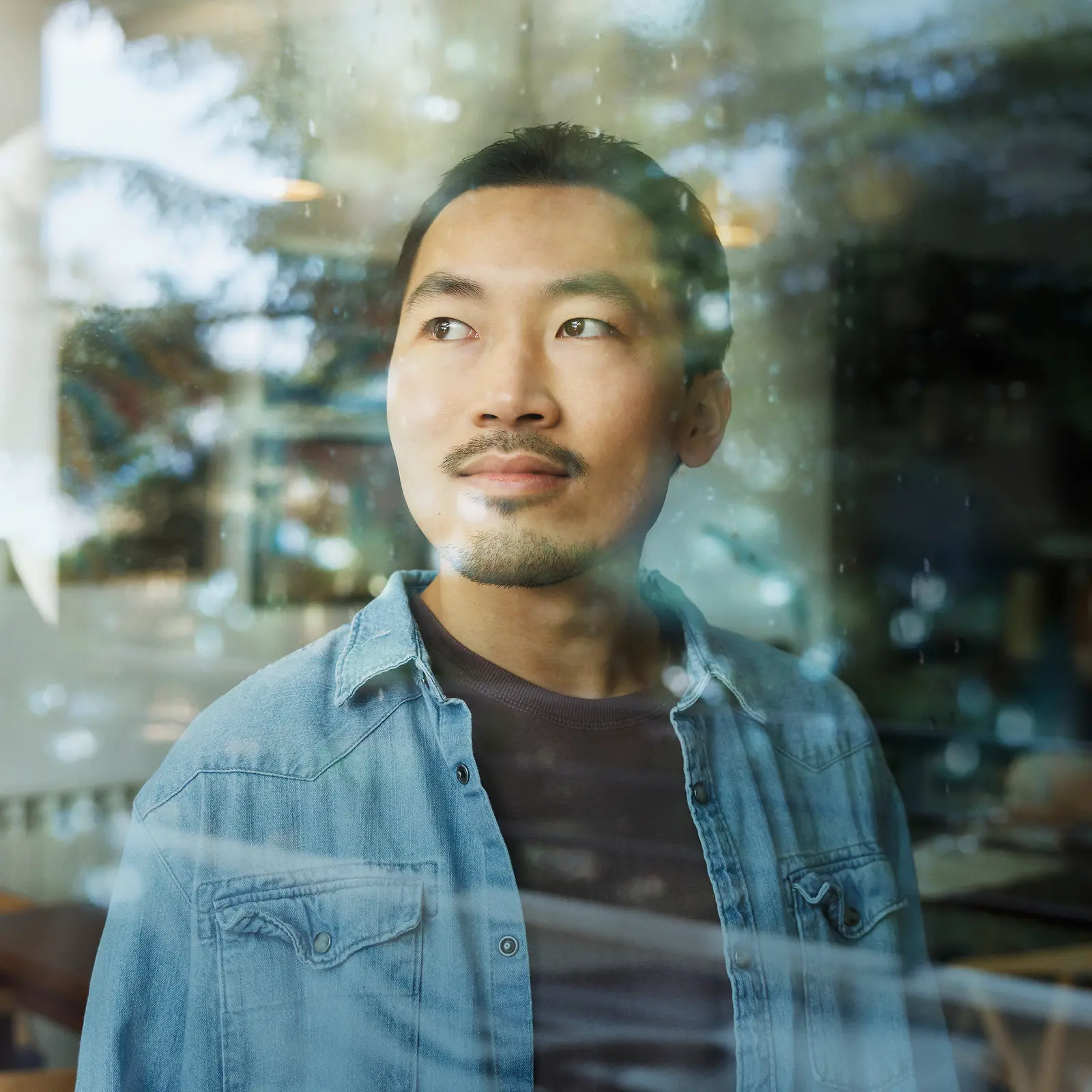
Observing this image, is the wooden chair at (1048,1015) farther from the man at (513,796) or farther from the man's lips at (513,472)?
the man's lips at (513,472)

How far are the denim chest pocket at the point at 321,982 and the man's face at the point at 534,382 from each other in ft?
0.97

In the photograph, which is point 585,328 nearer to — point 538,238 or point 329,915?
point 538,238

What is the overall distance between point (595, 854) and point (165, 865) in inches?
14.2

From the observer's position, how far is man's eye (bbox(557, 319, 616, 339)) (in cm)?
86

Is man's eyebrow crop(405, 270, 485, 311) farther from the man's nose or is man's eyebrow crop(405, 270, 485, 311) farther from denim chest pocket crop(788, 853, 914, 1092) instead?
denim chest pocket crop(788, 853, 914, 1092)

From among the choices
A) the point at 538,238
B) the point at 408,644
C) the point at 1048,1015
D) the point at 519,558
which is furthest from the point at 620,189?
the point at 1048,1015

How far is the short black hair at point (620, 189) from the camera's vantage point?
92cm

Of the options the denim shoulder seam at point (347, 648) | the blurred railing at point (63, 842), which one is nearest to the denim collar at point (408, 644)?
the denim shoulder seam at point (347, 648)

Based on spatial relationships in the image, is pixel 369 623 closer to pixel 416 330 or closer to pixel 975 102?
pixel 416 330

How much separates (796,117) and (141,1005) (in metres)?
1.26

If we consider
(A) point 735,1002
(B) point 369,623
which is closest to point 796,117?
(B) point 369,623

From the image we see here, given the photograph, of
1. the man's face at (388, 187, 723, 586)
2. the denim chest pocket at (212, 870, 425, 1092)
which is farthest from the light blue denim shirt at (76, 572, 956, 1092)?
the man's face at (388, 187, 723, 586)

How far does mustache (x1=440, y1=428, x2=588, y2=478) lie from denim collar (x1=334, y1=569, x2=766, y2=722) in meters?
0.13

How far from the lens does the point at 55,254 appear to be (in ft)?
3.51
